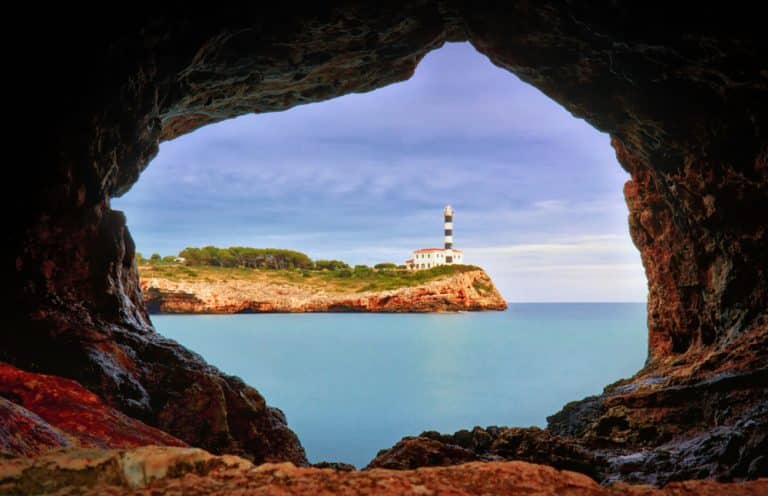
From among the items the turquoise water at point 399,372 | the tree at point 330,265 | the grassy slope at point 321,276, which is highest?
the tree at point 330,265

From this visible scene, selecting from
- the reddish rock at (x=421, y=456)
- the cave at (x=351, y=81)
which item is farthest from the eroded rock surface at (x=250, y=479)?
the reddish rock at (x=421, y=456)

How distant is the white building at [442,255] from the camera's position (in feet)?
353

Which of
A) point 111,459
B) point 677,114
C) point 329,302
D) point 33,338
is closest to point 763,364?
point 677,114

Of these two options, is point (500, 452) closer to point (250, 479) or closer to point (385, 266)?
point (250, 479)

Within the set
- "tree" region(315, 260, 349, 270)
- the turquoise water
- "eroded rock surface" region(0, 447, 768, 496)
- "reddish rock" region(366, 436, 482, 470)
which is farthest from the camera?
"tree" region(315, 260, 349, 270)

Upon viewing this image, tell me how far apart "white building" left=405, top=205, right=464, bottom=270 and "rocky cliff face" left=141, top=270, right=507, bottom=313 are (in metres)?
19.0

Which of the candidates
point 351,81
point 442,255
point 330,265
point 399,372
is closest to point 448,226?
point 442,255

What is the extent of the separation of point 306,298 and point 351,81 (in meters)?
74.6

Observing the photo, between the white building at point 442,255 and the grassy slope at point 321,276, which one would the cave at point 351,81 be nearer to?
the grassy slope at point 321,276

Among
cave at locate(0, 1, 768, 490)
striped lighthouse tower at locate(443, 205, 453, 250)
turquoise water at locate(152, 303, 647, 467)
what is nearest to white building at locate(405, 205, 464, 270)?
striped lighthouse tower at locate(443, 205, 453, 250)

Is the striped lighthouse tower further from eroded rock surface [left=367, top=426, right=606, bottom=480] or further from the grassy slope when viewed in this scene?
eroded rock surface [left=367, top=426, right=606, bottom=480]

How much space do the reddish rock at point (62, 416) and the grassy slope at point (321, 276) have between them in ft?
247

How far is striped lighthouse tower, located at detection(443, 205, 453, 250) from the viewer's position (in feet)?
352

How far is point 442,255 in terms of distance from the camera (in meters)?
113
